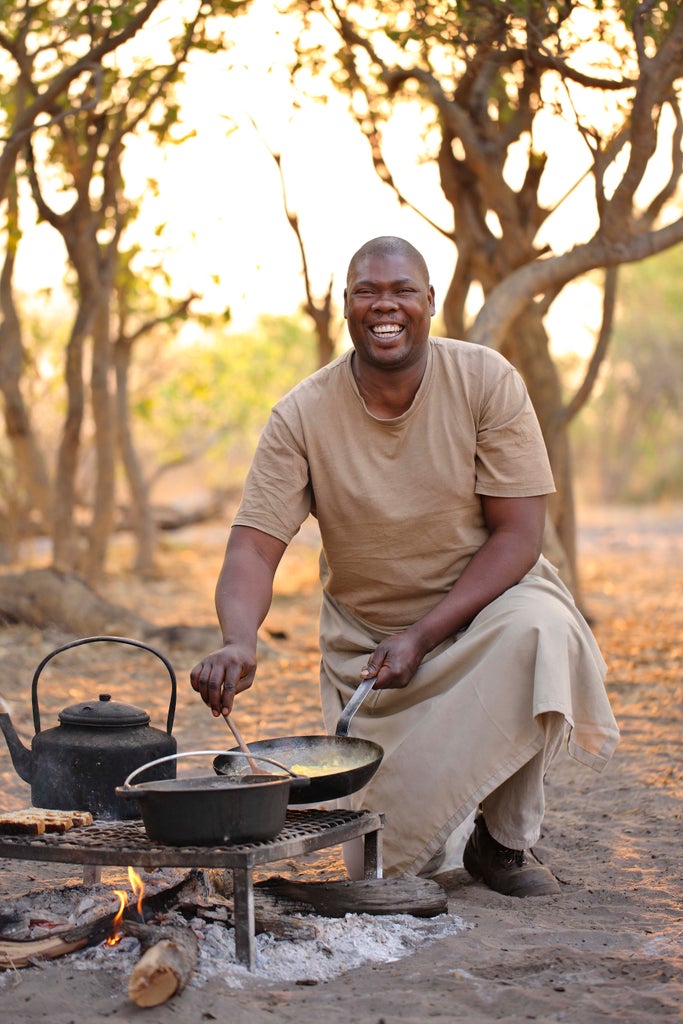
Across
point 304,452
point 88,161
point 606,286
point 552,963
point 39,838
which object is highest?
point 88,161

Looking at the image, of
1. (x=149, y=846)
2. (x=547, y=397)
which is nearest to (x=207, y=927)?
(x=149, y=846)

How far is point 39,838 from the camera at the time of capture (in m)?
2.59

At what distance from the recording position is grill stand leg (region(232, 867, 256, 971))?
8.21ft

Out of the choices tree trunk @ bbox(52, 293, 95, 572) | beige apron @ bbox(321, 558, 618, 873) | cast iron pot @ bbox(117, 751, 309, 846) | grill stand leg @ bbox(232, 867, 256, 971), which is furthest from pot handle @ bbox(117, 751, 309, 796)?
tree trunk @ bbox(52, 293, 95, 572)

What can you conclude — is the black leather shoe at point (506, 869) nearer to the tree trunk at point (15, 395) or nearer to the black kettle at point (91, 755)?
the black kettle at point (91, 755)

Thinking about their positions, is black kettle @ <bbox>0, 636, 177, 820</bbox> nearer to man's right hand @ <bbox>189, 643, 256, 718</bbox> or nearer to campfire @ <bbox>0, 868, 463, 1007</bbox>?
man's right hand @ <bbox>189, 643, 256, 718</bbox>

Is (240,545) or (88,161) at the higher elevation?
(88,161)

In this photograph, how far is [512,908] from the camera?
3092 mm

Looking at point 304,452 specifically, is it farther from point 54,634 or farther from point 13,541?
point 13,541

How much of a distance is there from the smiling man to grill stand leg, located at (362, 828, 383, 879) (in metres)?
0.17

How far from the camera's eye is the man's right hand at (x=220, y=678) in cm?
281

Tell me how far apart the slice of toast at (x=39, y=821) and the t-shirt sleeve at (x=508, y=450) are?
53.9 inches

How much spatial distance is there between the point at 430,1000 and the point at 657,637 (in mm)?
5979

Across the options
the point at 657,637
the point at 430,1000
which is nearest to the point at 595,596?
the point at 657,637
